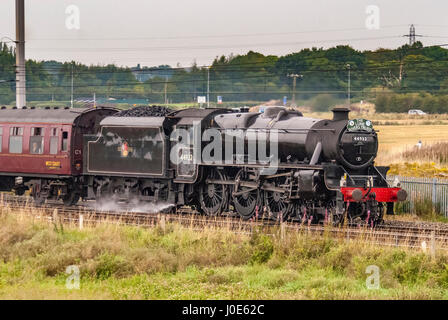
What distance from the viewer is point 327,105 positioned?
40.5m

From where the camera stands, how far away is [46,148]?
1131 inches

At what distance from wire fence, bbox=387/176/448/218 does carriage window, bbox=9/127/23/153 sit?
49.5ft

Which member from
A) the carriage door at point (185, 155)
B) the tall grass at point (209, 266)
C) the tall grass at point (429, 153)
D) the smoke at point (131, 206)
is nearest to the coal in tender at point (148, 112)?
the carriage door at point (185, 155)

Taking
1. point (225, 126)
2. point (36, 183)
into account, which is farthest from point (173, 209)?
point (36, 183)

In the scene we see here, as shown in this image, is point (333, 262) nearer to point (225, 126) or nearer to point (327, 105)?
point (225, 126)

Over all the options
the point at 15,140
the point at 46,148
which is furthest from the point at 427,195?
the point at 15,140

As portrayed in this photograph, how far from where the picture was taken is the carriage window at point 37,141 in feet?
95.0

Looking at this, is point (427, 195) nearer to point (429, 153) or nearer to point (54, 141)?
point (429, 153)

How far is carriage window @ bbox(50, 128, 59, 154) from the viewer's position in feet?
93.5

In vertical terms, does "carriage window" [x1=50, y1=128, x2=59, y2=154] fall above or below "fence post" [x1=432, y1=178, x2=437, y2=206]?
above

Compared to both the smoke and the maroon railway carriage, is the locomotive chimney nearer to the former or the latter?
the smoke

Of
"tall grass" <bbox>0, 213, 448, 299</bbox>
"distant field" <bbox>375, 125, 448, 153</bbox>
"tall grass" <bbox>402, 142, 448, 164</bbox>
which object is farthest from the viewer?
"distant field" <bbox>375, 125, 448, 153</bbox>

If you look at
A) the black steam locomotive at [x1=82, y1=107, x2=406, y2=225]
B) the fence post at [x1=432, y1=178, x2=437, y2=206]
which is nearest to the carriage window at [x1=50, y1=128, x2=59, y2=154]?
the black steam locomotive at [x1=82, y1=107, x2=406, y2=225]

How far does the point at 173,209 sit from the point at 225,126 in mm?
3753
